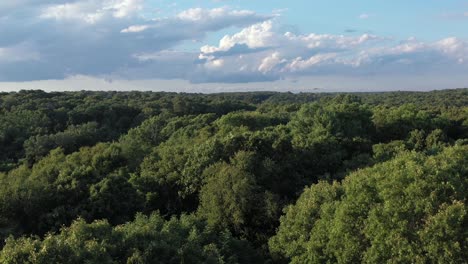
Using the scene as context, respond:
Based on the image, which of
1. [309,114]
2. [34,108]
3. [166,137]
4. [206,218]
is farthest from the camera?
[34,108]

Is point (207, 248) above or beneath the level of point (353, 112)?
beneath

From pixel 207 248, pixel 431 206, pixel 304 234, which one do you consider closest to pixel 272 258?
→ pixel 304 234

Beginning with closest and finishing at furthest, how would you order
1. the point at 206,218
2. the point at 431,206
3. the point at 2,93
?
the point at 431,206, the point at 206,218, the point at 2,93

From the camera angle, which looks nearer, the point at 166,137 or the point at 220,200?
the point at 220,200

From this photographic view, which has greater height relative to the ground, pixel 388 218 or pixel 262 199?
pixel 388 218

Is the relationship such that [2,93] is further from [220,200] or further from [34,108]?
[220,200]

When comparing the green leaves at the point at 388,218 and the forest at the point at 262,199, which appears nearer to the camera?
the forest at the point at 262,199

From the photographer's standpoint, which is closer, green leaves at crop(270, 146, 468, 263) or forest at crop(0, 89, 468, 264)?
forest at crop(0, 89, 468, 264)

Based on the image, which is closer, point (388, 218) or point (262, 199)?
point (388, 218)
